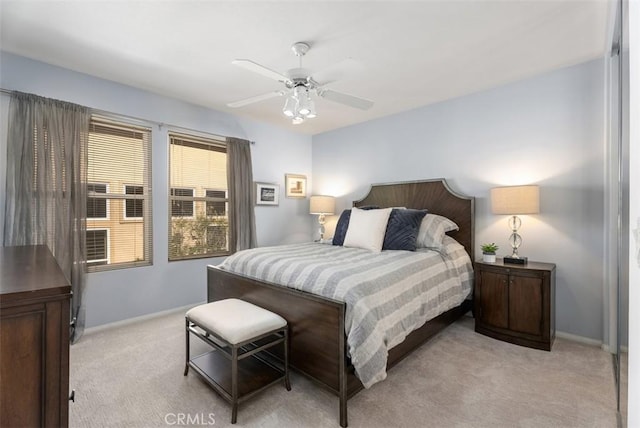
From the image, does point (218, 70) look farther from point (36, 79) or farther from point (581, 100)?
point (581, 100)

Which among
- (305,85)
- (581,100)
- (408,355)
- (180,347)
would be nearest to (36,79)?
(305,85)

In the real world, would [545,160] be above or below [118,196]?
above

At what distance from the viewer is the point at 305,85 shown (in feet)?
7.55

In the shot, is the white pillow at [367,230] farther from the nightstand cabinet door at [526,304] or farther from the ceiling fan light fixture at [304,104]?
the ceiling fan light fixture at [304,104]

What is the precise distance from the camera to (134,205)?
335 cm

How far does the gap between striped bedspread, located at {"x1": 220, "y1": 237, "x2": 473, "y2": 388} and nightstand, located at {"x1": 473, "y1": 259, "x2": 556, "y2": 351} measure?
22 cm

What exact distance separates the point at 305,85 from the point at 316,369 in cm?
200

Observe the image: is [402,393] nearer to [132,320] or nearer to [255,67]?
[255,67]

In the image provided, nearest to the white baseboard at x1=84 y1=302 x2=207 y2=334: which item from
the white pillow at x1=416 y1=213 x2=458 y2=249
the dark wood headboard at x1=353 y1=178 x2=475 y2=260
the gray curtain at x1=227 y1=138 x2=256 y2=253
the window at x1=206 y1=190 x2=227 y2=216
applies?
the gray curtain at x1=227 y1=138 x2=256 y2=253

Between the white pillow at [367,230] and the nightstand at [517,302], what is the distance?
100cm

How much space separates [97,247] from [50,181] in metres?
0.76

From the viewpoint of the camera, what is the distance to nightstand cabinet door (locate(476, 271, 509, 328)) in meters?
2.79

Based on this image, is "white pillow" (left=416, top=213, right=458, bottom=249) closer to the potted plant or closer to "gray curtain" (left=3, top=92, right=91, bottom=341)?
the potted plant

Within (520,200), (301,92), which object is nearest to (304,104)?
(301,92)
